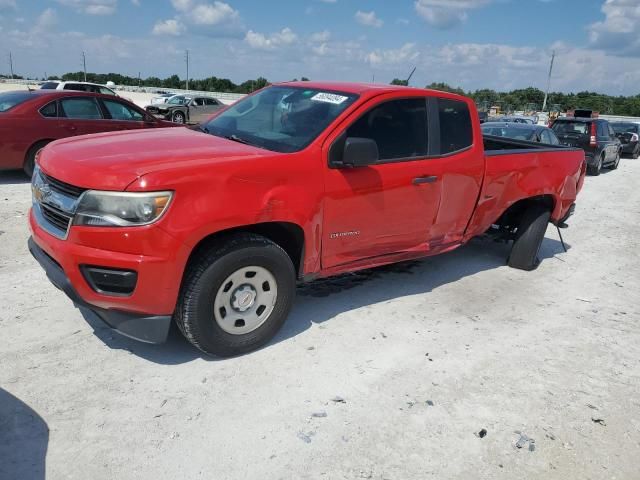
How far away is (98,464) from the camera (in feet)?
8.47

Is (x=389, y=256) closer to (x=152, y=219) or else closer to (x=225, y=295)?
(x=225, y=295)

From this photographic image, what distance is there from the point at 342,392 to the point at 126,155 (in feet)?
6.67

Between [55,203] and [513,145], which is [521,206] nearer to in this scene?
[513,145]

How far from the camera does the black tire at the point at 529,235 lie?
5.86m

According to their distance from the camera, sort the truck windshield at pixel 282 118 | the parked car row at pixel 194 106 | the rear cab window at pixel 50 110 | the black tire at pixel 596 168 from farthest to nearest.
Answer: the parked car row at pixel 194 106
the black tire at pixel 596 168
the rear cab window at pixel 50 110
the truck windshield at pixel 282 118

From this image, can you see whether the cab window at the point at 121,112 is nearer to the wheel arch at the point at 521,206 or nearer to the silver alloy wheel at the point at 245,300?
the wheel arch at the point at 521,206

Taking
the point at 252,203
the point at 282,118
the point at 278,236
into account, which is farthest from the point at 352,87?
the point at 252,203

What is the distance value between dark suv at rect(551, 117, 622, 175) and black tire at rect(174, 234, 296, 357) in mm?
14155

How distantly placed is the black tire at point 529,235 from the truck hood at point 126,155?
361 cm

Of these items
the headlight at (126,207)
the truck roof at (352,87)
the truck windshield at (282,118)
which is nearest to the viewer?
the headlight at (126,207)

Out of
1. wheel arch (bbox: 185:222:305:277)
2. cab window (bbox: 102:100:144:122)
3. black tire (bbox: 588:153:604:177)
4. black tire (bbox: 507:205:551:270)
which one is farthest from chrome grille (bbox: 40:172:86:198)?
black tire (bbox: 588:153:604:177)

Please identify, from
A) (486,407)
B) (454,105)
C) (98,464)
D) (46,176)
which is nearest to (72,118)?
(46,176)

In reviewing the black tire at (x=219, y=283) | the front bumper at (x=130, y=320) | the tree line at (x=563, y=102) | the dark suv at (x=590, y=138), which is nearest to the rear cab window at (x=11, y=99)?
the front bumper at (x=130, y=320)

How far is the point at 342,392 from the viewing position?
10.9 ft
